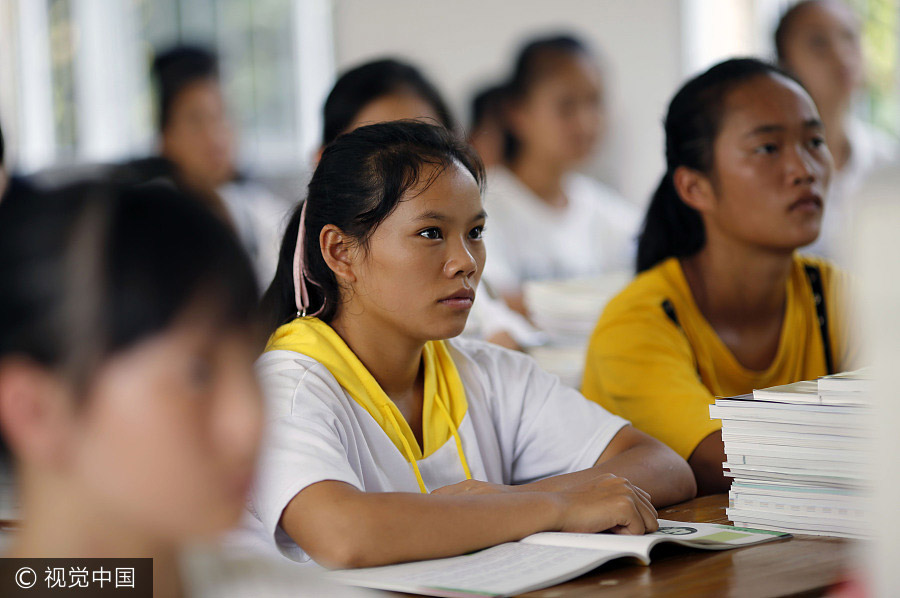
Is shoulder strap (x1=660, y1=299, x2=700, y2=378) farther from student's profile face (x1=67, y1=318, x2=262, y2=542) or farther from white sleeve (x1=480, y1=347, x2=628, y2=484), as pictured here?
student's profile face (x1=67, y1=318, x2=262, y2=542)

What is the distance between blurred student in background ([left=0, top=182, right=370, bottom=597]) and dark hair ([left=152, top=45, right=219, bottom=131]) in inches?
144

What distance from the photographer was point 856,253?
656mm

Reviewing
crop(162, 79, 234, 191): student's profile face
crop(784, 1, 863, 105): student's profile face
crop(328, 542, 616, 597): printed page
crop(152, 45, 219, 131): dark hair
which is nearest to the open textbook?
crop(328, 542, 616, 597): printed page

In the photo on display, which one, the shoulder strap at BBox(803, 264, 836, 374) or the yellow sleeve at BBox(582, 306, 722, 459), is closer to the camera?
the yellow sleeve at BBox(582, 306, 722, 459)

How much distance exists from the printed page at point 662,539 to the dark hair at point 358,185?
0.53m

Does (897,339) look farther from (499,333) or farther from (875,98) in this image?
(875,98)

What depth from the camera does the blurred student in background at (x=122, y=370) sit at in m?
0.62

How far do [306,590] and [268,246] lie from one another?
2739 millimetres

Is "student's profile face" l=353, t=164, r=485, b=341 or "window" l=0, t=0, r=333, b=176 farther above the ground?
"window" l=0, t=0, r=333, b=176

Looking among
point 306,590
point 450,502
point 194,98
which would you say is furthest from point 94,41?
Answer: point 306,590

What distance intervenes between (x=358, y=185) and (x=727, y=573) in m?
0.74

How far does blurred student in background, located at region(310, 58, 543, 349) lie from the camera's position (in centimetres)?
235

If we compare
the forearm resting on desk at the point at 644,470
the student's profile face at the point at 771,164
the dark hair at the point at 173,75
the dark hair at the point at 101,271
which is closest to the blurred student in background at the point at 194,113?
the dark hair at the point at 173,75

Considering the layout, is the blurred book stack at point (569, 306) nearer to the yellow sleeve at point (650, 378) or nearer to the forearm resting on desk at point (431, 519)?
the yellow sleeve at point (650, 378)
